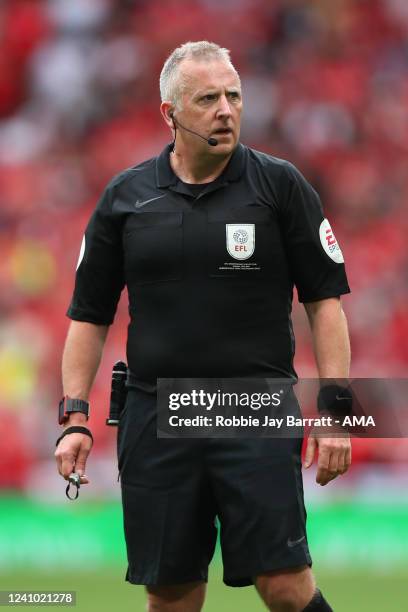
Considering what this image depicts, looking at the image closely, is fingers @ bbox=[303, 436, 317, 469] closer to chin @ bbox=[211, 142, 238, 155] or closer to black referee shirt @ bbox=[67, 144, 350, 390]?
black referee shirt @ bbox=[67, 144, 350, 390]

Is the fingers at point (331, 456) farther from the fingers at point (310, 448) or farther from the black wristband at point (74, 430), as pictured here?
the black wristband at point (74, 430)

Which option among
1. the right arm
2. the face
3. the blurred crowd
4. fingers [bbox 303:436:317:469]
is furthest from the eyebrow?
the blurred crowd

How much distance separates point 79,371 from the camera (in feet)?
15.6

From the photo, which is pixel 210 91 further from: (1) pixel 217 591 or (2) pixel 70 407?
(1) pixel 217 591

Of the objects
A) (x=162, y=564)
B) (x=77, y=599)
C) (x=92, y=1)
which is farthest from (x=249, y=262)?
(x=92, y=1)

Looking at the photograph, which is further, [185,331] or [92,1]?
[92,1]

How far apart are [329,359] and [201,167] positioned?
Answer: 77 centimetres

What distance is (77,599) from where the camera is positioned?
756 cm

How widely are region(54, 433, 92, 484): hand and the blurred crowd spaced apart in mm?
5423

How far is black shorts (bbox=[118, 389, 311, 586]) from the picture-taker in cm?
437

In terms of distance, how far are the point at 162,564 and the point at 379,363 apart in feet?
19.5

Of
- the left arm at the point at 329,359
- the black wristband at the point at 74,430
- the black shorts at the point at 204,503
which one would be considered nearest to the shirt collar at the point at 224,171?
the left arm at the point at 329,359

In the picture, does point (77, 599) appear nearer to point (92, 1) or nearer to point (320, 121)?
point (320, 121)

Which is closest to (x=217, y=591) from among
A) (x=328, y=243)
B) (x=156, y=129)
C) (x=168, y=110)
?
(x=328, y=243)
